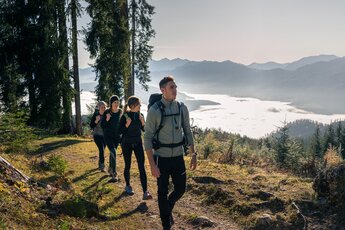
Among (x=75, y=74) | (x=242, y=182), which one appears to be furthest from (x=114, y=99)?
(x=75, y=74)

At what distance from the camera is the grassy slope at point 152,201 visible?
17.1 ft

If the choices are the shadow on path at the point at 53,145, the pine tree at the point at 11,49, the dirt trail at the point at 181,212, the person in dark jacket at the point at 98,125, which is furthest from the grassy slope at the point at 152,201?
the pine tree at the point at 11,49

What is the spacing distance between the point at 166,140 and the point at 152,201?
316 centimetres

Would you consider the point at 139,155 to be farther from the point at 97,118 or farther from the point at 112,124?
the point at 97,118

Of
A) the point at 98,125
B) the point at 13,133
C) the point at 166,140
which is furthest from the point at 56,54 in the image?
the point at 166,140

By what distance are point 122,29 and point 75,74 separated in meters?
4.73

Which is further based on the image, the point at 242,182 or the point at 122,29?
the point at 122,29

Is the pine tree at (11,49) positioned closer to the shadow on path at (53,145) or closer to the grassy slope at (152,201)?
the shadow on path at (53,145)

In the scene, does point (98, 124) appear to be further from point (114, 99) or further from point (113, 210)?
point (113, 210)

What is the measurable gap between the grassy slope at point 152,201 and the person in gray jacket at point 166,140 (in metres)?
1.44

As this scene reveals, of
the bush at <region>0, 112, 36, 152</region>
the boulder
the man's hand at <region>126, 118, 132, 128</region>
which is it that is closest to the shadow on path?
the bush at <region>0, 112, 36, 152</region>

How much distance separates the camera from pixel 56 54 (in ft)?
68.0

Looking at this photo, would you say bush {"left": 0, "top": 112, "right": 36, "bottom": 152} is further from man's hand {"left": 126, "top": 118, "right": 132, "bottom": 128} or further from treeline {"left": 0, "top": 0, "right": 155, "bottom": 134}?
treeline {"left": 0, "top": 0, "right": 155, "bottom": 134}

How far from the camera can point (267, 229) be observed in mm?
6102
